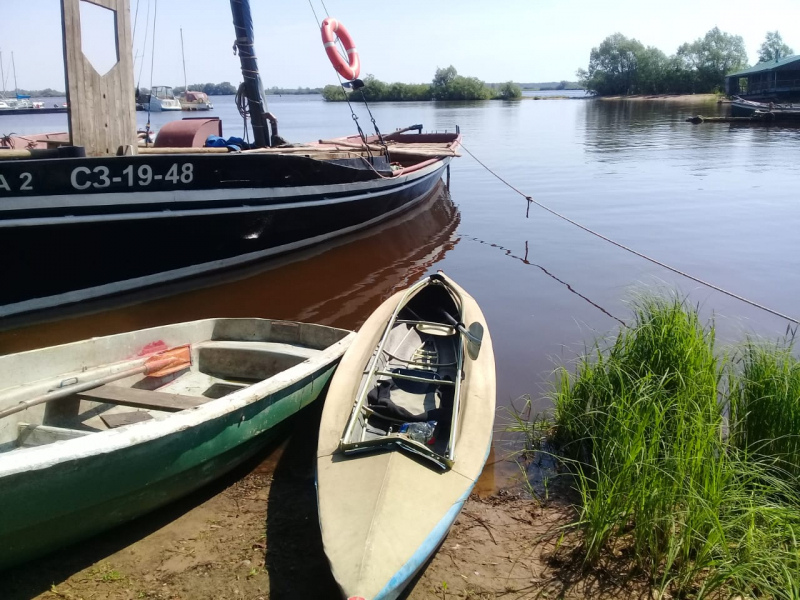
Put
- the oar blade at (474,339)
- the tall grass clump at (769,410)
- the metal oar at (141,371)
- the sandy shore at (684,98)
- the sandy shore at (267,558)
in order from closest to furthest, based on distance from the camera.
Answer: the sandy shore at (267,558) < the tall grass clump at (769,410) < the metal oar at (141,371) < the oar blade at (474,339) < the sandy shore at (684,98)

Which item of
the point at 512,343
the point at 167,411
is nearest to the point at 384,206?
the point at 512,343

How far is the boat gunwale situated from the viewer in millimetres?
2927

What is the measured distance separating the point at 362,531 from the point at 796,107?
1864 inches

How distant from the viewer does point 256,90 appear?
11.5m

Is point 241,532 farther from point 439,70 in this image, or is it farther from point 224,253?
point 439,70

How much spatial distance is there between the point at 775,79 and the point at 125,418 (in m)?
60.0

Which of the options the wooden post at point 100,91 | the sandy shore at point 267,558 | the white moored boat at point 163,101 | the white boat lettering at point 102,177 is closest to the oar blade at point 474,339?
the sandy shore at point 267,558

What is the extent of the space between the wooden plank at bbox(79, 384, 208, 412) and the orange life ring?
8.88m

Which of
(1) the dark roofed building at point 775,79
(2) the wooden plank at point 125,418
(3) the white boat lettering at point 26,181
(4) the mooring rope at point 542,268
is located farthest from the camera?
(1) the dark roofed building at point 775,79

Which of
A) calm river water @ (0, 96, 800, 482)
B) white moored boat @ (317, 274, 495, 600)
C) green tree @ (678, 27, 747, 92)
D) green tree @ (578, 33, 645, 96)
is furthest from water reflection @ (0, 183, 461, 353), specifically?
green tree @ (578, 33, 645, 96)

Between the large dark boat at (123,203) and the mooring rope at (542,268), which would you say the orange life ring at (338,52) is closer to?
the large dark boat at (123,203)

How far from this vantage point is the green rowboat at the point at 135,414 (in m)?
3.09

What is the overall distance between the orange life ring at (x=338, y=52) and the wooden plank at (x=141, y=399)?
8883 mm

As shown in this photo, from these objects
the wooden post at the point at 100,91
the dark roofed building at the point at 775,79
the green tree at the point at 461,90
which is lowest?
the wooden post at the point at 100,91
